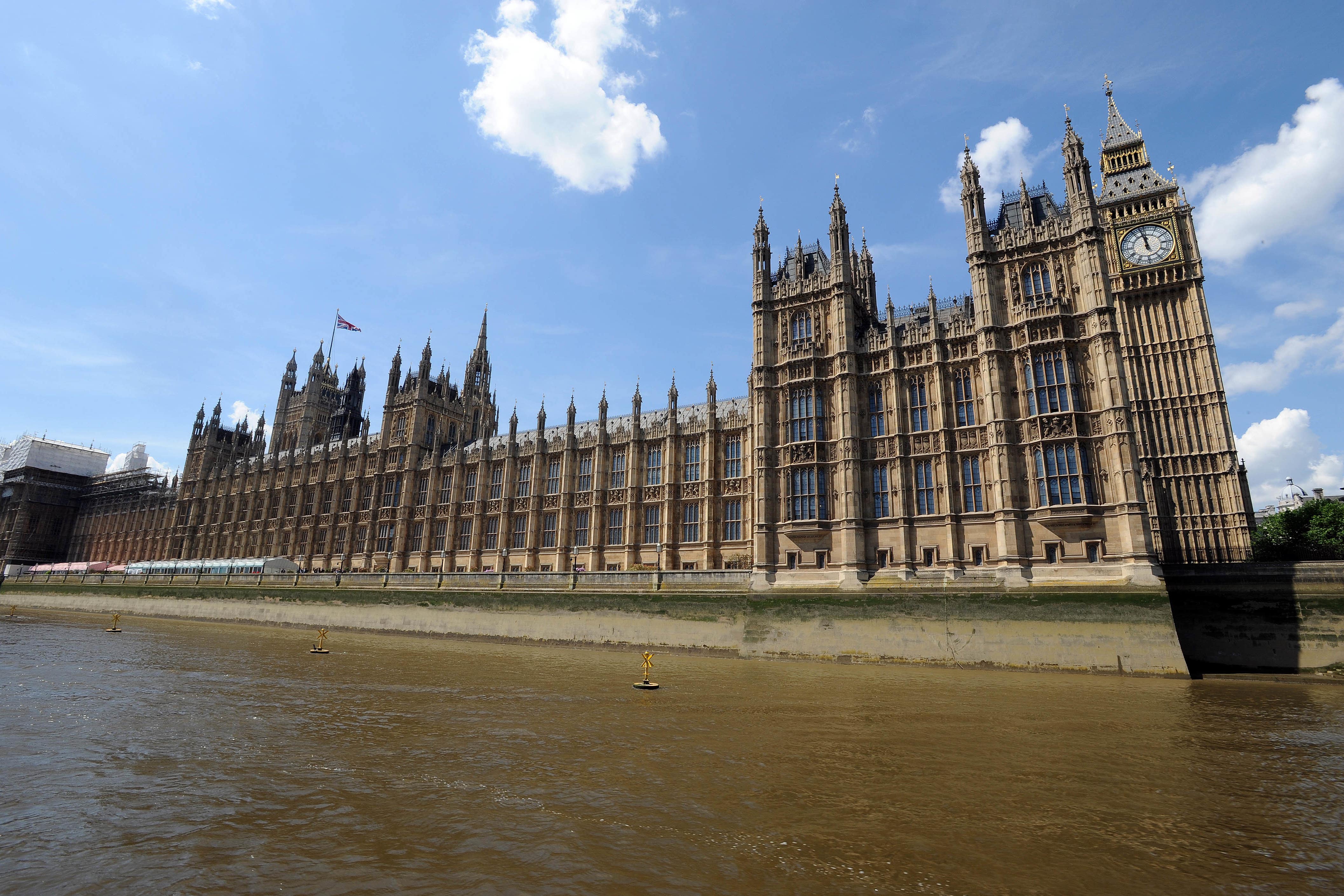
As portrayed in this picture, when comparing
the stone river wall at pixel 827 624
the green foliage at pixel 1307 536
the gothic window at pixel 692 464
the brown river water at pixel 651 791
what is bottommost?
the brown river water at pixel 651 791

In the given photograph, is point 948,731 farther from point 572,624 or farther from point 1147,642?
point 572,624

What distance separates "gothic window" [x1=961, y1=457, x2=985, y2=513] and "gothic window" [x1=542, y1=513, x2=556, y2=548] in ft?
119

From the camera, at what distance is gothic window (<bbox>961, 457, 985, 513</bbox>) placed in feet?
126

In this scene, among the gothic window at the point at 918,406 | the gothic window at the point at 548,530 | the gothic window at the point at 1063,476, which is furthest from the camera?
the gothic window at the point at 548,530

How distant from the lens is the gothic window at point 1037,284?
128 ft

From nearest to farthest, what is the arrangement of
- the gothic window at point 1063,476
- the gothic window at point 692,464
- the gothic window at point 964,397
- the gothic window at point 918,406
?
the gothic window at point 1063,476, the gothic window at point 964,397, the gothic window at point 918,406, the gothic window at point 692,464

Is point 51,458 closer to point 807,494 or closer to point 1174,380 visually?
point 807,494

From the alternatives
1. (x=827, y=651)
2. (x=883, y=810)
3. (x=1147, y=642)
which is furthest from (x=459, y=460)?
(x=883, y=810)

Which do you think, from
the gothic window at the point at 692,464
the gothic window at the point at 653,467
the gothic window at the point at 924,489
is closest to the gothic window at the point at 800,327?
the gothic window at the point at 924,489

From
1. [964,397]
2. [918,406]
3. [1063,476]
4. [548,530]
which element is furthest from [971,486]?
[548,530]

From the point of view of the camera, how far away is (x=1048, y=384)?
37.4 metres

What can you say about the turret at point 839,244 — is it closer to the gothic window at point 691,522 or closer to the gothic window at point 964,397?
the gothic window at point 964,397

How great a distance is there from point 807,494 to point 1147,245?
160ft

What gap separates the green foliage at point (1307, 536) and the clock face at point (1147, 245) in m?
25.2
